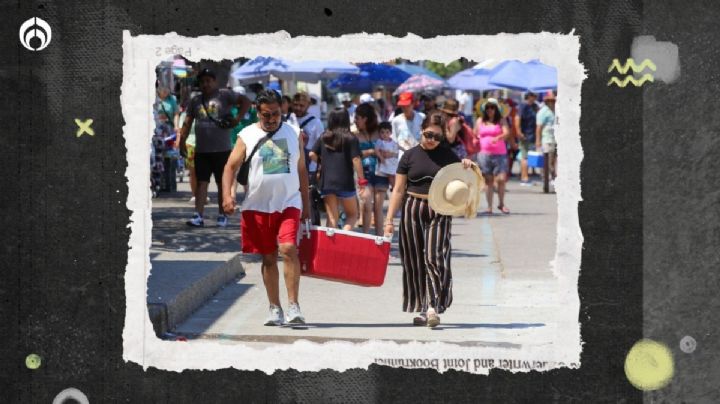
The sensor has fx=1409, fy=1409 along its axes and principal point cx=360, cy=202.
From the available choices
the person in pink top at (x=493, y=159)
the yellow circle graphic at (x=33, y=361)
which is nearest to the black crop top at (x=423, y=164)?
the yellow circle graphic at (x=33, y=361)

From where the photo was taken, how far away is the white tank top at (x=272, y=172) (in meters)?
9.82

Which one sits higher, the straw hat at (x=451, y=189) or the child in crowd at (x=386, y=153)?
the child in crowd at (x=386, y=153)

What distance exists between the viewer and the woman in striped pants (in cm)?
1025

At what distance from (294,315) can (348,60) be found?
12.1ft

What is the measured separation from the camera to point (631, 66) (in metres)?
6.46

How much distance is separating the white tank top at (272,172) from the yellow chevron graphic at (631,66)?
3.76m

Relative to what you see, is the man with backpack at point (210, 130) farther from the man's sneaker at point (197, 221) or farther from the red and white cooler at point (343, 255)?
the red and white cooler at point (343, 255)

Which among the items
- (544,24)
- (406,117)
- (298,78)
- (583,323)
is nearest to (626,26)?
(544,24)

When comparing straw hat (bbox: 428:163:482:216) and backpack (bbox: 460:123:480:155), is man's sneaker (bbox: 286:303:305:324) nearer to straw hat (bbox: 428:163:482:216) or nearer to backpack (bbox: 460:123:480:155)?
straw hat (bbox: 428:163:482:216)

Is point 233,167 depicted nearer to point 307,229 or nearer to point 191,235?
point 307,229

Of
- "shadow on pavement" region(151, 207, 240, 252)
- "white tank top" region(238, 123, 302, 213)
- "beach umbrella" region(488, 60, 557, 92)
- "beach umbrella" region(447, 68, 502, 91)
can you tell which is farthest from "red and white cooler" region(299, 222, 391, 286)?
"beach umbrella" region(447, 68, 502, 91)

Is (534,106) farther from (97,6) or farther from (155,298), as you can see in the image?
(97,6)

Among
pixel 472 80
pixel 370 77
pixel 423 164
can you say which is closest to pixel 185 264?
pixel 423 164

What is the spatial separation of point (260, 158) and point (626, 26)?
3.93m
